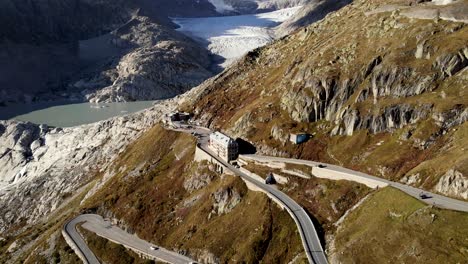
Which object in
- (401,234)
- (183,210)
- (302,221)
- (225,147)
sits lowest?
(183,210)

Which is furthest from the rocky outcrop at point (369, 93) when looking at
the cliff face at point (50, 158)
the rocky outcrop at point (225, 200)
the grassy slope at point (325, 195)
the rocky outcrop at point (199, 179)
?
the cliff face at point (50, 158)

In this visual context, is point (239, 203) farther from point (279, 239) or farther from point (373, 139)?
point (373, 139)

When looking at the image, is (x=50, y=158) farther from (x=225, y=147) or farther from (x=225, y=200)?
(x=225, y=200)

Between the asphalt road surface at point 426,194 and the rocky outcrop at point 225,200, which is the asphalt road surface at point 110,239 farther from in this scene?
the asphalt road surface at point 426,194

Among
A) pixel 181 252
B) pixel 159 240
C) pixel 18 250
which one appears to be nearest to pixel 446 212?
pixel 181 252

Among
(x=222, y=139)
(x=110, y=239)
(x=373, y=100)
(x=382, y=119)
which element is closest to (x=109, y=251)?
(x=110, y=239)
